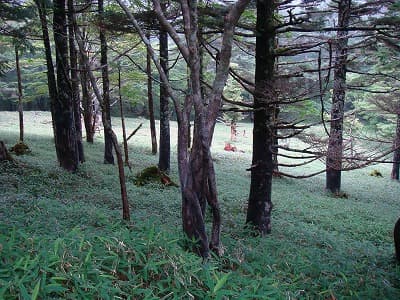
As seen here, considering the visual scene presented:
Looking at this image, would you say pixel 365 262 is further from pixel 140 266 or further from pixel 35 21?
pixel 35 21

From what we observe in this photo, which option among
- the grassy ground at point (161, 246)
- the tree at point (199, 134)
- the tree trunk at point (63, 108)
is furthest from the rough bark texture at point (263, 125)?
the tree trunk at point (63, 108)

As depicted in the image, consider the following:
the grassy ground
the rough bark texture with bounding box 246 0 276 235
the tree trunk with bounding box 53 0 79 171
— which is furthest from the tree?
the tree trunk with bounding box 53 0 79 171

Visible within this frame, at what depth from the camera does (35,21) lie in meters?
9.43

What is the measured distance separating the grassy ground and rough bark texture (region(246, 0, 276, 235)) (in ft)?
1.43

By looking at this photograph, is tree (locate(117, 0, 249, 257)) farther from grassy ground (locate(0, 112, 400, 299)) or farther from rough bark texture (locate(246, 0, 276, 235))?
rough bark texture (locate(246, 0, 276, 235))

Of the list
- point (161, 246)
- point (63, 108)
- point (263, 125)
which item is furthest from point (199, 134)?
point (63, 108)

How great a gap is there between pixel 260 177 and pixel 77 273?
4.38m

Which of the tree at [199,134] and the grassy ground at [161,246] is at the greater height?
the tree at [199,134]

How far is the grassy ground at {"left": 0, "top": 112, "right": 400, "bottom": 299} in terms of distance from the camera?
2.83 meters

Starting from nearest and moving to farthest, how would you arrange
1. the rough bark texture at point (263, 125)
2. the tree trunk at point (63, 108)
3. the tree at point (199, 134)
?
the tree at point (199, 134) → the rough bark texture at point (263, 125) → the tree trunk at point (63, 108)

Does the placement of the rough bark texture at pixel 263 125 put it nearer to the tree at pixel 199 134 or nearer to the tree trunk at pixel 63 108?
the tree at pixel 199 134

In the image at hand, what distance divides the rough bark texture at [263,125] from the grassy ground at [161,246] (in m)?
0.44

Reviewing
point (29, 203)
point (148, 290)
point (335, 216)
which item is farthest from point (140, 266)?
point (335, 216)

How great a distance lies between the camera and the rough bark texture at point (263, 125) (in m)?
6.29
